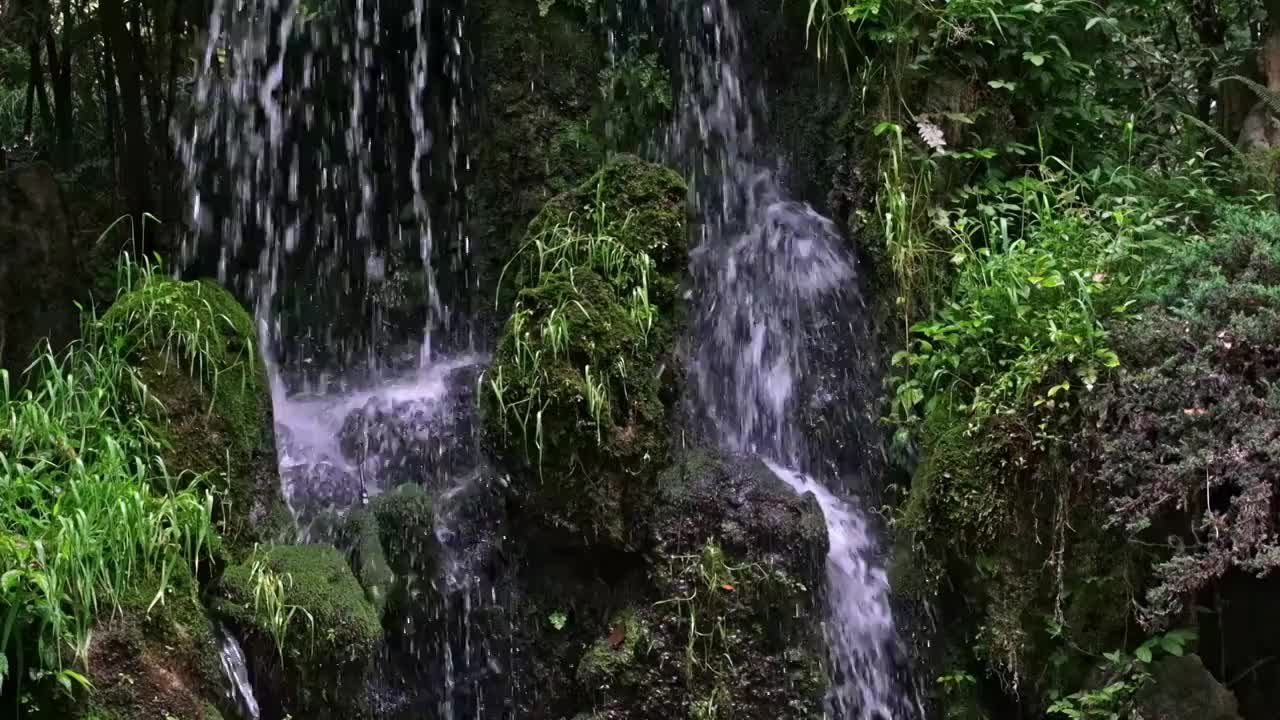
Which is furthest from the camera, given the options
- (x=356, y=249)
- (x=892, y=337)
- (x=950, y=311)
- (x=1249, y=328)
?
(x=356, y=249)

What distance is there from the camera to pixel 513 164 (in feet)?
23.7

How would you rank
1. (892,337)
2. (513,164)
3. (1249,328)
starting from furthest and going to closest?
(513,164) < (892,337) < (1249,328)

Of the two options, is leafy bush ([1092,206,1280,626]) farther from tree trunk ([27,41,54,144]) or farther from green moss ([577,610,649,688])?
tree trunk ([27,41,54,144])

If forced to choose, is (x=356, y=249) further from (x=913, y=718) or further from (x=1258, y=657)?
(x=1258, y=657)

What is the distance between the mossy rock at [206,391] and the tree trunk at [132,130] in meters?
2.31

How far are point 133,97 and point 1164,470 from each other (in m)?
6.19

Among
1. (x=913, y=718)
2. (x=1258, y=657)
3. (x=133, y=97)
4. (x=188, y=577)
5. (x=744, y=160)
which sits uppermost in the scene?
(x=133, y=97)

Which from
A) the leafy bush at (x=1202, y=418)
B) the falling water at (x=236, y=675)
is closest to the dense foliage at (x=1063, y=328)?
the leafy bush at (x=1202, y=418)

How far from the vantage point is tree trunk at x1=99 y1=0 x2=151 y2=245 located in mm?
7277

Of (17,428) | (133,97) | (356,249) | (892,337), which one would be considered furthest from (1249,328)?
(133,97)

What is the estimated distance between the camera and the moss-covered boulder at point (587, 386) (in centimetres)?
518

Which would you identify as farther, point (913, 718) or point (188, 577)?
point (913, 718)

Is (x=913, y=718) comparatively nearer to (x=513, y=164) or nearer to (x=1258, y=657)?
(x=1258, y=657)

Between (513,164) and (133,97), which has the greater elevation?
(133,97)
